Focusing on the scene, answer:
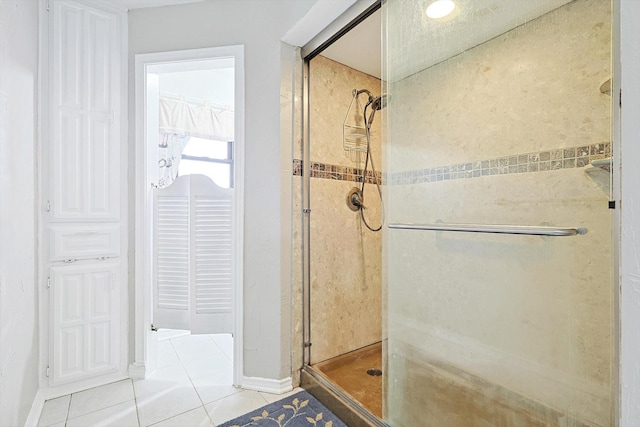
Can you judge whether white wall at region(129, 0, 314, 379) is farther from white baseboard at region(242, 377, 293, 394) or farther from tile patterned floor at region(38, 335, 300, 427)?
tile patterned floor at region(38, 335, 300, 427)

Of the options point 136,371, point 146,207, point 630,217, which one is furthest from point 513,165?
point 136,371

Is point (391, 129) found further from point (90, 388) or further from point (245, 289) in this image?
point (90, 388)

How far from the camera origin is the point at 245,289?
1.99 m

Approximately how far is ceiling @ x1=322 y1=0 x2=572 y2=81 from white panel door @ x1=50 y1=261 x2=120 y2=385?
6.62 ft

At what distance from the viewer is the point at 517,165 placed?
1177 mm

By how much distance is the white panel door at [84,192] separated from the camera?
6.17 ft

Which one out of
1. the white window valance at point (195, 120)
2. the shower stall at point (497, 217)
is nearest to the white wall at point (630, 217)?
the shower stall at point (497, 217)

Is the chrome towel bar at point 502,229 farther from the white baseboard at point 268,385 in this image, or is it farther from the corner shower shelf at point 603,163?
the white baseboard at point 268,385

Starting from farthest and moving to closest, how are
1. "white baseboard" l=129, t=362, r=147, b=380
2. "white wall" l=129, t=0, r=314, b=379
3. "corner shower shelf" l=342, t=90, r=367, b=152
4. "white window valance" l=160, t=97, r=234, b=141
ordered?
"white window valance" l=160, t=97, r=234, b=141
"corner shower shelf" l=342, t=90, r=367, b=152
"white baseboard" l=129, t=362, r=147, b=380
"white wall" l=129, t=0, r=314, b=379

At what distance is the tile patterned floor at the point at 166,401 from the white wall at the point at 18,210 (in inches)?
8.6

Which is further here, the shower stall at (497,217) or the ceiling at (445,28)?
the ceiling at (445,28)

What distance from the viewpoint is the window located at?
3.50 m

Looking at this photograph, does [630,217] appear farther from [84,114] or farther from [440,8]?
[84,114]

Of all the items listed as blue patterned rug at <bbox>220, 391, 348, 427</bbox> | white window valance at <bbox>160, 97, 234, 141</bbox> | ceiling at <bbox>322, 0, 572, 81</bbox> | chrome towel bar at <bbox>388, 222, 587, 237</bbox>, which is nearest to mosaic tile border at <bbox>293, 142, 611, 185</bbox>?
chrome towel bar at <bbox>388, 222, 587, 237</bbox>
